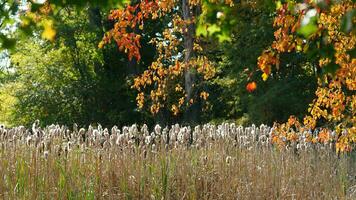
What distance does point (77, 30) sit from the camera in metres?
19.3

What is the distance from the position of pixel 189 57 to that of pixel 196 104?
16.0ft

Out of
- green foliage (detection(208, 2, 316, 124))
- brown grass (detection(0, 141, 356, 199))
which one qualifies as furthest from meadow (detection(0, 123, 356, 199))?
green foliage (detection(208, 2, 316, 124))

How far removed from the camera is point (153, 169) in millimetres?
4984

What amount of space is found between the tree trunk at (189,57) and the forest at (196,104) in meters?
0.04

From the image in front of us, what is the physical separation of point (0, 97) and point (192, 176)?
1822cm

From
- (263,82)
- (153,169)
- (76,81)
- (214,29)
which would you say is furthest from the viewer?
(76,81)

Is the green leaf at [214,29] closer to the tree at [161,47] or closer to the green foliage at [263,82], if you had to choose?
the tree at [161,47]

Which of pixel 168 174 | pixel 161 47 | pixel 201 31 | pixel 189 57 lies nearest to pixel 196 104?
pixel 189 57

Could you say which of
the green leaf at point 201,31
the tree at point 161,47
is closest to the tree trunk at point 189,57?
the tree at point 161,47

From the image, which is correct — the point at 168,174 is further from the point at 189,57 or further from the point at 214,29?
the point at 189,57

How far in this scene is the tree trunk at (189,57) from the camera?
10319mm

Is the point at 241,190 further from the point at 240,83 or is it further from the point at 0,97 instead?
the point at 0,97

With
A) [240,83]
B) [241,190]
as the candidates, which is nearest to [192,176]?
[241,190]

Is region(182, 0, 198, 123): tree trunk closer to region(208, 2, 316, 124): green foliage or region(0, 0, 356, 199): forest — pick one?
region(0, 0, 356, 199): forest
